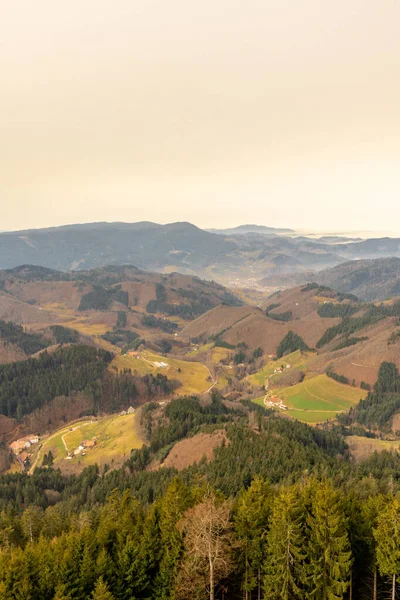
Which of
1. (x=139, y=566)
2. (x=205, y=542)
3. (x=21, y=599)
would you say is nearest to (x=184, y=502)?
(x=139, y=566)

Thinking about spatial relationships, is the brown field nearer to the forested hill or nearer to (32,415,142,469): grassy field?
(32,415,142,469): grassy field

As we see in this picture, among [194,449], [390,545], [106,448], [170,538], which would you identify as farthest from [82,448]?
[390,545]

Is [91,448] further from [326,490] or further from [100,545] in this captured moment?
[326,490]

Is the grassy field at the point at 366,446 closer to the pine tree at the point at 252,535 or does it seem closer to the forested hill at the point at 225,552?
the forested hill at the point at 225,552

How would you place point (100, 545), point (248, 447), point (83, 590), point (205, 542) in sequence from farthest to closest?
point (248, 447) → point (100, 545) → point (83, 590) → point (205, 542)

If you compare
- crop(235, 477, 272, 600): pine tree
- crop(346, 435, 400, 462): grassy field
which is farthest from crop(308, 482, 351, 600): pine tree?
crop(346, 435, 400, 462): grassy field

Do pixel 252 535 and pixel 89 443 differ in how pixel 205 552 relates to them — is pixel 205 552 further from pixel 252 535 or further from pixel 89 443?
pixel 89 443
